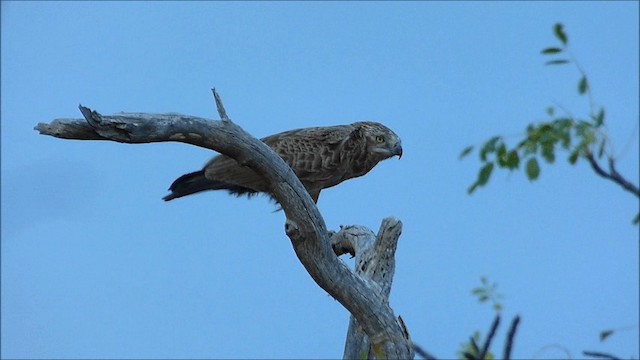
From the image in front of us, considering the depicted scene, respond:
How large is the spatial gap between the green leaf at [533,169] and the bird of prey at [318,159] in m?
2.19

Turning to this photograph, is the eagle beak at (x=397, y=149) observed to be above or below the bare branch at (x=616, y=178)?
above

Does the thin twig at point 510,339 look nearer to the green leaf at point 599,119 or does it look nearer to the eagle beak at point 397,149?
the green leaf at point 599,119

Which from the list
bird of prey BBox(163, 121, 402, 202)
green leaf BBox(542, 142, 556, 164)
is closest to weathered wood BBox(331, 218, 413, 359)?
green leaf BBox(542, 142, 556, 164)

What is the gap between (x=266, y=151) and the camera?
520 cm

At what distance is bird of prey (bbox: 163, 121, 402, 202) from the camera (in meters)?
9.40

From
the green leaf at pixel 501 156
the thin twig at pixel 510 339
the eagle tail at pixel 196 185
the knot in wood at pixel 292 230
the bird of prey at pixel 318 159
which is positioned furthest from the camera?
the eagle tail at pixel 196 185

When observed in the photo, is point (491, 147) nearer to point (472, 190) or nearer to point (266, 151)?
point (472, 190)

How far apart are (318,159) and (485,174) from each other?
234 centimetres

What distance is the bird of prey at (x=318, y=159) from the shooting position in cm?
940

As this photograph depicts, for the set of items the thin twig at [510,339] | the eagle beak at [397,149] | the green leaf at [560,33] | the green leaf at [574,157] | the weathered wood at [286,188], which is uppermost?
the eagle beak at [397,149]

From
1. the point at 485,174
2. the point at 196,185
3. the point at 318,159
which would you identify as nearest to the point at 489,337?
the point at 485,174

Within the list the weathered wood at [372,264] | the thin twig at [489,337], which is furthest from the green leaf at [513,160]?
the thin twig at [489,337]

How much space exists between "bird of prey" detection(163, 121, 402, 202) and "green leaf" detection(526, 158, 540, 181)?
86.0 inches

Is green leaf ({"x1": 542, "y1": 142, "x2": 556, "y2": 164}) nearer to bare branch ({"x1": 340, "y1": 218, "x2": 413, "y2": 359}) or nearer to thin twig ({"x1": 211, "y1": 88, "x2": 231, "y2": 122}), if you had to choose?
bare branch ({"x1": 340, "y1": 218, "x2": 413, "y2": 359})
